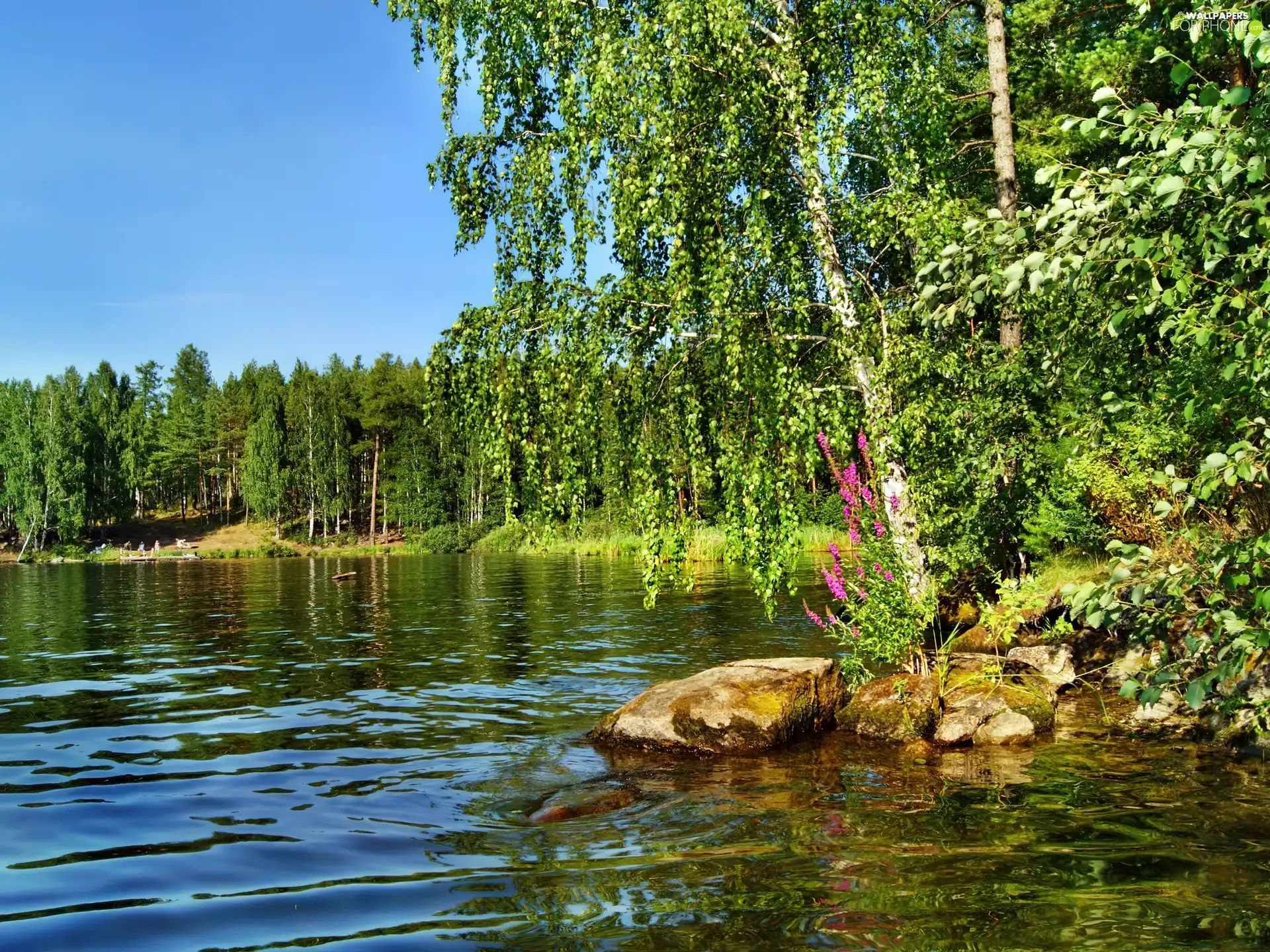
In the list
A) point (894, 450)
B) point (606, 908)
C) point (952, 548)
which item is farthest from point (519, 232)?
point (606, 908)

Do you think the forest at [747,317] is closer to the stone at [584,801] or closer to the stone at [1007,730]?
the stone at [1007,730]

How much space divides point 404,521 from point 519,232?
255ft

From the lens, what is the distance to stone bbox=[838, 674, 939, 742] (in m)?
9.83

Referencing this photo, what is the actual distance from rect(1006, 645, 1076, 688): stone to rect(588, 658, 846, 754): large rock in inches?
107

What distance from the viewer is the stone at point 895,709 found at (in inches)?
387

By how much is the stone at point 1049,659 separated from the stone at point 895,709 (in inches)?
78.5

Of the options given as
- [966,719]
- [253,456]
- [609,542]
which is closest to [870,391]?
[966,719]

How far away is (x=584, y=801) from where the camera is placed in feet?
26.2

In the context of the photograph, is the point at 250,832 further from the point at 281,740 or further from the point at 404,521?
the point at 404,521

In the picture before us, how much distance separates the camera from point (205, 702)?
13008mm

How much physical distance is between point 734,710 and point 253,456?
264 feet

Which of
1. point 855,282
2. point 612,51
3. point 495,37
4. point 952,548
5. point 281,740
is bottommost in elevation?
point 281,740

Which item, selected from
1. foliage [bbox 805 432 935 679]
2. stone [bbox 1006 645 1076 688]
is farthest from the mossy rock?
stone [bbox 1006 645 1076 688]

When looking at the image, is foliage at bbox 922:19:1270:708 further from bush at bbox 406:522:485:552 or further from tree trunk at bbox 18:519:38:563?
tree trunk at bbox 18:519:38:563
